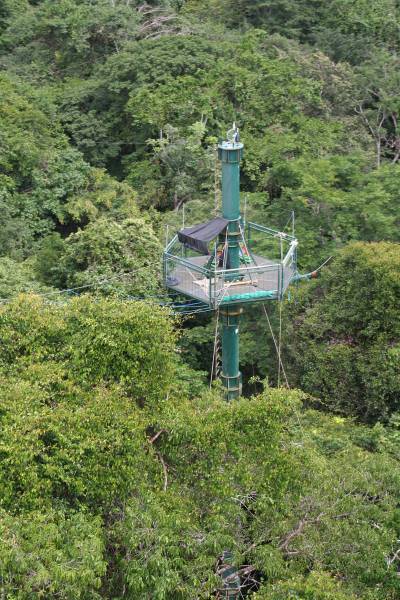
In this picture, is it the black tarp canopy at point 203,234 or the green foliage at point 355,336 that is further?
the green foliage at point 355,336

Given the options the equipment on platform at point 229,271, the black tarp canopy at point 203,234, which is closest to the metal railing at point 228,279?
the equipment on platform at point 229,271

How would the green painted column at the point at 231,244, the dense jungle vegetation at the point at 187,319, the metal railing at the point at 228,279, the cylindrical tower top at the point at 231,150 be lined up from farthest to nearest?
1. the metal railing at the point at 228,279
2. the green painted column at the point at 231,244
3. the cylindrical tower top at the point at 231,150
4. the dense jungle vegetation at the point at 187,319

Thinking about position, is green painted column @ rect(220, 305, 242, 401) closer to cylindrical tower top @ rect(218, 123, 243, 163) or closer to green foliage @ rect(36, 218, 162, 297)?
cylindrical tower top @ rect(218, 123, 243, 163)

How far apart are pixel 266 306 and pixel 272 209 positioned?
2921 millimetres

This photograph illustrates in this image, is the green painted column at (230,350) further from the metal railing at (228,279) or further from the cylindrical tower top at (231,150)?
the cylindrical tower top at (231,150)

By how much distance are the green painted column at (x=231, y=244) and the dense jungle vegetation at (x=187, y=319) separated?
112 centimetres

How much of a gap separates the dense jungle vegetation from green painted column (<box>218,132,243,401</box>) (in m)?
1.12

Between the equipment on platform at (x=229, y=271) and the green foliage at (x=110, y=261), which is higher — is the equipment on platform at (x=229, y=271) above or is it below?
above

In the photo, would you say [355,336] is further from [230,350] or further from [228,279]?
[228,279]

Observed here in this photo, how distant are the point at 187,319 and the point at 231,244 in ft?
20.5

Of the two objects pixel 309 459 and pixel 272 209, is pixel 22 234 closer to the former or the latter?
pixel 272 209

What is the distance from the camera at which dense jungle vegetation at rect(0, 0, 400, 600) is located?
9516 mm

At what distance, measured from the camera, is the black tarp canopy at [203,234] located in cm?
1387

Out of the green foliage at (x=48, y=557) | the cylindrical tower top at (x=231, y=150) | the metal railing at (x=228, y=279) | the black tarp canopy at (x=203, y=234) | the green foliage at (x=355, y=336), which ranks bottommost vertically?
the green foliage at (x=355, y=336)
